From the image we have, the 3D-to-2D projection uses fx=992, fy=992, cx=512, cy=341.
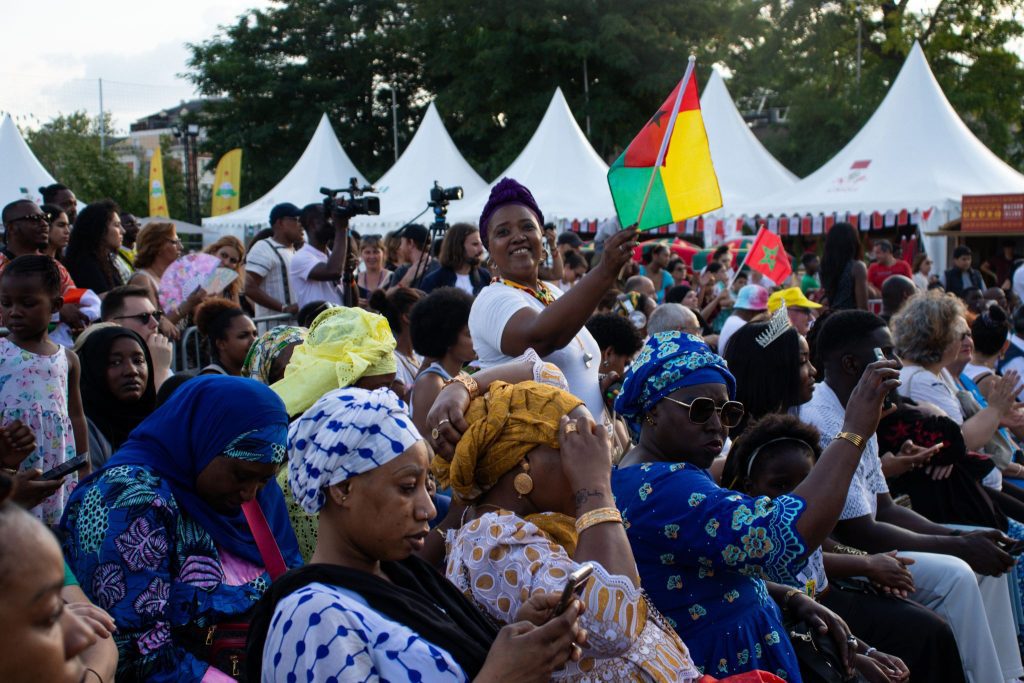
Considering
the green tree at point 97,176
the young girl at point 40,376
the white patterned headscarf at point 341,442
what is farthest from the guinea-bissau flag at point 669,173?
the green tree at point 97,176

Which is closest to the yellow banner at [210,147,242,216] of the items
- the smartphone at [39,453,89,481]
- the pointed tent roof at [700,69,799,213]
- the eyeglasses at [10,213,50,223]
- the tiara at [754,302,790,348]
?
the pointed tent roof at [700,69,799,213]

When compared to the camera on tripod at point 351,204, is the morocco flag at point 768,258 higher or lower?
lower

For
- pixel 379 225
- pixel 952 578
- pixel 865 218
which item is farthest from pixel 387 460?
pixel 379 225

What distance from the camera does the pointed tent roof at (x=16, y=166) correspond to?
→ 1952cm

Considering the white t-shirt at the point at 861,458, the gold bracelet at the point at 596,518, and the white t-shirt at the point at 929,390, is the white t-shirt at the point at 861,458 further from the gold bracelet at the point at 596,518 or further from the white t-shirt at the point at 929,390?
the gold bracelet at the point at 596,518

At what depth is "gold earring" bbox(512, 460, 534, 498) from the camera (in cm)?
251

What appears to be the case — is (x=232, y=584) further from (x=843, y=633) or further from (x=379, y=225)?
(x=379, y=225)

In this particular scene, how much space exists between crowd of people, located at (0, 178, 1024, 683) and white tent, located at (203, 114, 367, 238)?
20736mm

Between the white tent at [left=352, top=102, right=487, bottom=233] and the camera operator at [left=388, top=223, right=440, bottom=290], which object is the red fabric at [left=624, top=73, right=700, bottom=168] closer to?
the camera operator at [left=388, top=223, right=440, bottom=290]

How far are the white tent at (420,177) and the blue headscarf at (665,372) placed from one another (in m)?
20.1

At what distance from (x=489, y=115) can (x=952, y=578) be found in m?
35.9

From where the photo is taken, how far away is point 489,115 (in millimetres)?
38594

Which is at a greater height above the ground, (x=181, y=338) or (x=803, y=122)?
(x=803, y=122)

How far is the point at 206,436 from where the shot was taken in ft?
9.55
